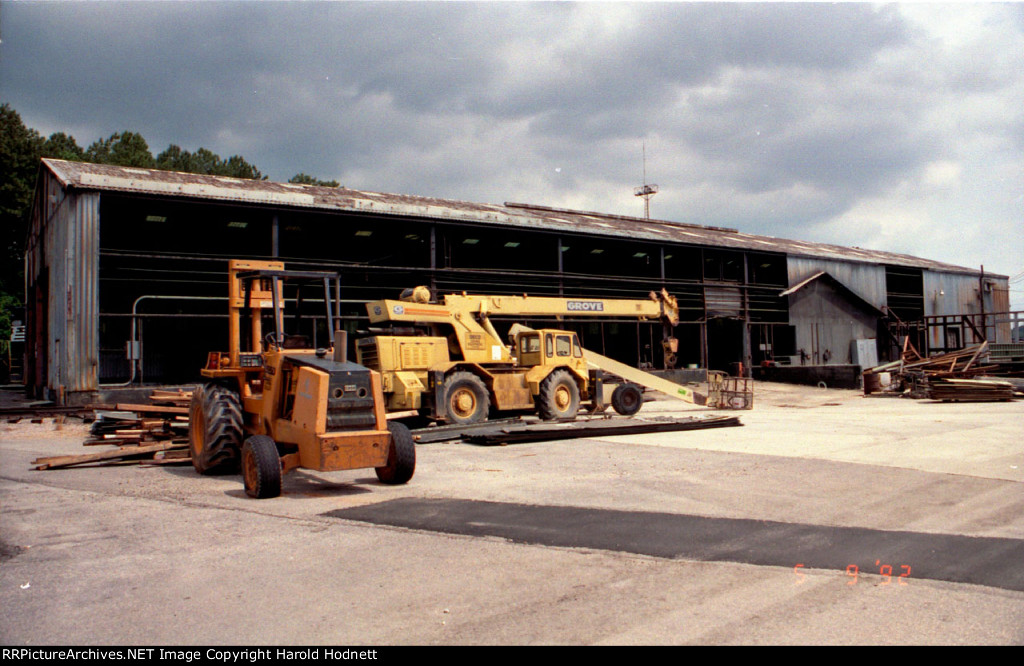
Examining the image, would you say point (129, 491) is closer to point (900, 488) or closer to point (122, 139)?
point (900, 488)

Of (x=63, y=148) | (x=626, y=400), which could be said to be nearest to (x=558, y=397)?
(x=626, y=400)

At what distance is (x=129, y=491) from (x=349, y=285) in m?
21.1

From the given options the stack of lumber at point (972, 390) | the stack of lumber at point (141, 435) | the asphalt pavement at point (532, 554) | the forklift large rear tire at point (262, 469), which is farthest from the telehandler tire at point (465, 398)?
the stack of lumber at point (972, 390)

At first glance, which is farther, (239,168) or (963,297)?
(239,168)

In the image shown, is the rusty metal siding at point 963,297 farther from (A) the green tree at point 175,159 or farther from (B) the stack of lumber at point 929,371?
(A) the green tree at point 175,159

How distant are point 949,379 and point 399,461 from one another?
71.3 feet

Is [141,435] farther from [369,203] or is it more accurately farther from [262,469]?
[369,203]

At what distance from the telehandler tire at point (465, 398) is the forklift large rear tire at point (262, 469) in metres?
7.90

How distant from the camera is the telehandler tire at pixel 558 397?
59.0 feet

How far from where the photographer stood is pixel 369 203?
90.8 ft

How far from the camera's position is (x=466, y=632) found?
4.29 meters

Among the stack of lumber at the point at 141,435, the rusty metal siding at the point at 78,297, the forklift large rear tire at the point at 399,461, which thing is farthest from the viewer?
the rusty metal siding at the point at 78,297

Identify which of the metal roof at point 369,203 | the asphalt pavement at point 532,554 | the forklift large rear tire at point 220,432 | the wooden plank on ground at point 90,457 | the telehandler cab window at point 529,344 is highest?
the metal roof at point 369,203
